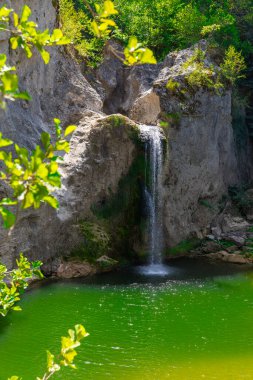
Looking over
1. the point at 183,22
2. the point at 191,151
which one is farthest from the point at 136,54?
the point at 183,22

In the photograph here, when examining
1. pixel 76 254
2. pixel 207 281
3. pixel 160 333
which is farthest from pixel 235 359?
pixel 76 254

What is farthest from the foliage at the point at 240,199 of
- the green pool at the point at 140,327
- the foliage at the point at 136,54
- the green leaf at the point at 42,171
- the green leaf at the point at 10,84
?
the green leaf at the point at 10,84

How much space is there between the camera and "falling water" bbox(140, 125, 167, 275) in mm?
20781

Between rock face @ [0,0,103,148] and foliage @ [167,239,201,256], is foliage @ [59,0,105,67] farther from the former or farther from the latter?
foliage @ [167,239,201,256]

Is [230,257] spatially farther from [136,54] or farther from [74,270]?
[136,54]

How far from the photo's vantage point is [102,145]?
19047 millimetres

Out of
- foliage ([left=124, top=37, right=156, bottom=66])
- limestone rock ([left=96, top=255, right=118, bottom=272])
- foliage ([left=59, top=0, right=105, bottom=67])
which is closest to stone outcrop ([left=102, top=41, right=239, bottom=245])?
limestone rock ([left=96, top=255, right=118, bottom=272])

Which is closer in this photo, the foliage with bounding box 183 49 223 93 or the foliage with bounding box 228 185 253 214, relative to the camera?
the foliage with bounding box 183 49 223 93

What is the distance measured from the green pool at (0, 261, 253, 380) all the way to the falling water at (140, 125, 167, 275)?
12.2ft

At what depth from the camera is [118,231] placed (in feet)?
65.0

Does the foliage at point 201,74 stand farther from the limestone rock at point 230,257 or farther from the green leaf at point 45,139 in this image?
the green leaf at point 45,139

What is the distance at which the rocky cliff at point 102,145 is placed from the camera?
16.6m

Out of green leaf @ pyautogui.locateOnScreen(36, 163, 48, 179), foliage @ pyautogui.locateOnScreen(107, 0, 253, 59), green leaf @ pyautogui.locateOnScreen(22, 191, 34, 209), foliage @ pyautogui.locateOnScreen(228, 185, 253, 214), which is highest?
foliage @ pyautogui.locateOnScreen(107, 0, 253, 59)

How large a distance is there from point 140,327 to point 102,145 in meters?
9.21
